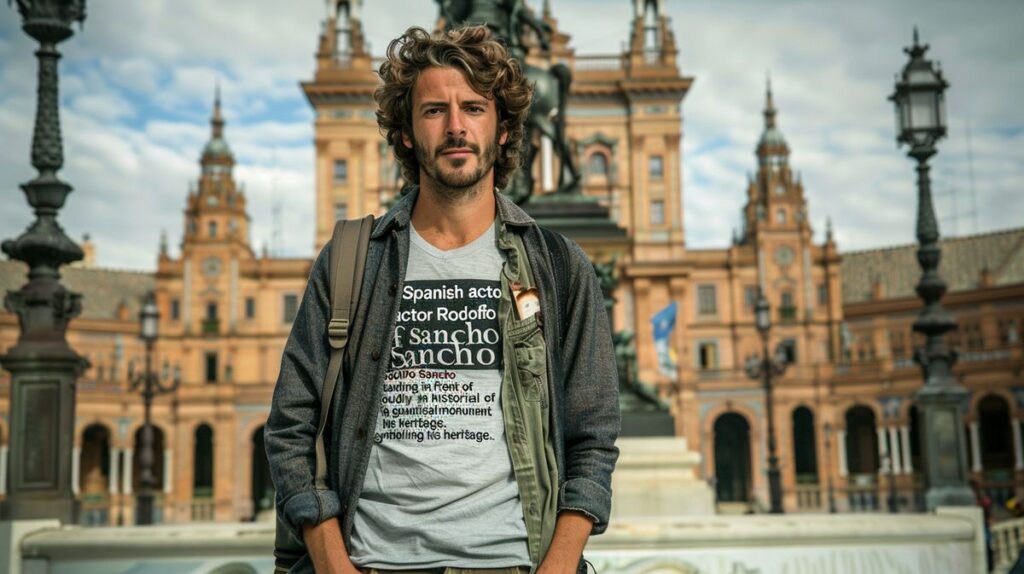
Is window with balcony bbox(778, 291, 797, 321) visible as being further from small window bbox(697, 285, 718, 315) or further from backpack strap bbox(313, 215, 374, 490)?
backpack strap bbox(313, 215, 374, 490)

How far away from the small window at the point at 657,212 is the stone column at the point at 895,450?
16.8 m

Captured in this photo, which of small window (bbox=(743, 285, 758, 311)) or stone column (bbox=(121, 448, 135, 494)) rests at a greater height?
small window (bbox=(743, 285, 758, 311))

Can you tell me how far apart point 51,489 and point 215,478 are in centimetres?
5310

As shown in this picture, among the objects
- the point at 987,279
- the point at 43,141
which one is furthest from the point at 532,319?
the point at 987,279

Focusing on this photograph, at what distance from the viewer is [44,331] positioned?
8.50 m

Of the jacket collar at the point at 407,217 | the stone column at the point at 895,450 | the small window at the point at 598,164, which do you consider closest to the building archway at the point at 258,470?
the small window at the point at 598,164

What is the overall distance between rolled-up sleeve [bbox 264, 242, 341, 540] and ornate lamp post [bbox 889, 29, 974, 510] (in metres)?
9.33

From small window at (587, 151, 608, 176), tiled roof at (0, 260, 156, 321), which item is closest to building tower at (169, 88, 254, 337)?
tiled roof at (0, 260, 156, 321)

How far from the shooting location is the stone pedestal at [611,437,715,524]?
9742 millimetres

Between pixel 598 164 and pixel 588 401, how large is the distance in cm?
5749

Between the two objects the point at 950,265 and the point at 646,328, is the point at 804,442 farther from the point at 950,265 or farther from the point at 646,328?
the point at 950,265

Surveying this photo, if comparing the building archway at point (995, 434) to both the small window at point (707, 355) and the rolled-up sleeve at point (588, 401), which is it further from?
the rolled-up sleeve at point (588, 401)

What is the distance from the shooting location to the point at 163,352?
6197 centimetres

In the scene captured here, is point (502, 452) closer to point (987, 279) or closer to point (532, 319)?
point (532, 319)
